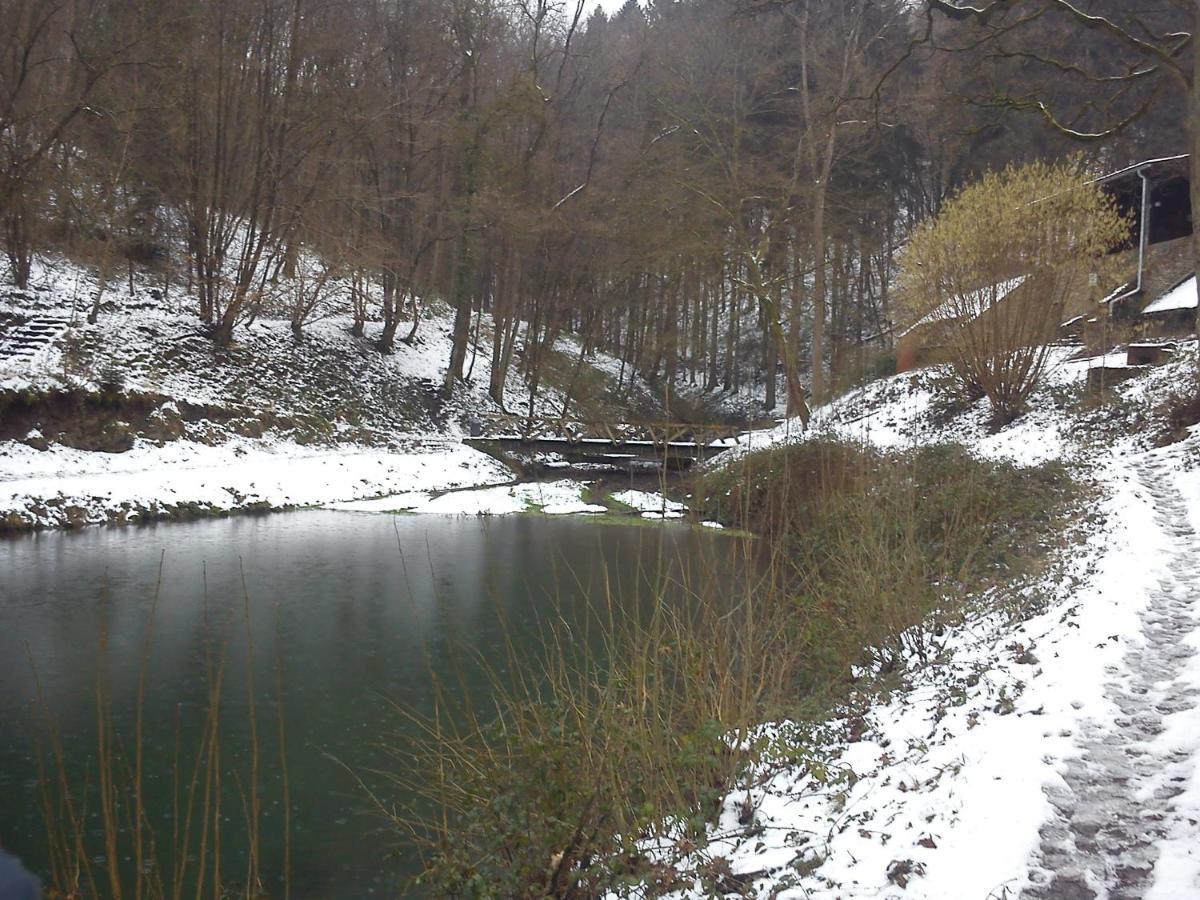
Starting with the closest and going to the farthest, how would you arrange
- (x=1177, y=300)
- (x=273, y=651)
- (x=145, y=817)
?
(x=145, y=817), (x=273, y=651), (x=1177, y=300)

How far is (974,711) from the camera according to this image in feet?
17.2

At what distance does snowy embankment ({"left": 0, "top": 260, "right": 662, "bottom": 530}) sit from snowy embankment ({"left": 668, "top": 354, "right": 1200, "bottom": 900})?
14.1 meters

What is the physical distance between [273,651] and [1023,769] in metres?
7.09

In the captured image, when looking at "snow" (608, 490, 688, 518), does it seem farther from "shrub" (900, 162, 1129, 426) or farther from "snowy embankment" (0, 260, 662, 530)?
"shrub" (900, 162, 1129, 426)

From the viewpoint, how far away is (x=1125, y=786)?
3967 mm

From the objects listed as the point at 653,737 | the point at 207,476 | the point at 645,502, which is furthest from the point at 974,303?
the point at 653,737

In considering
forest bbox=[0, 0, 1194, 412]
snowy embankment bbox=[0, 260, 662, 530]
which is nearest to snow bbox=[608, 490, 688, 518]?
snowy embankment bbox=[0, 260, 662, 530]

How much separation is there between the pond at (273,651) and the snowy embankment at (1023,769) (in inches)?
56.2

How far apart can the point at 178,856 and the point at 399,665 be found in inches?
149

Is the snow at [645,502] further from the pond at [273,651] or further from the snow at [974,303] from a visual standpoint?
the snow at [974,303]

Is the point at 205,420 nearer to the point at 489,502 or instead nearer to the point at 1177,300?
the point at 489,502

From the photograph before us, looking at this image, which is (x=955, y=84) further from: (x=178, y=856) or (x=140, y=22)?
(x=178, y=856)

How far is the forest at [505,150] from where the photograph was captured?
71.3 feet

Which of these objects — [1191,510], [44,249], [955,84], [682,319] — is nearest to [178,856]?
[1191,510]
